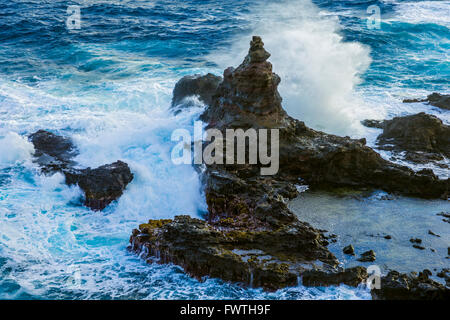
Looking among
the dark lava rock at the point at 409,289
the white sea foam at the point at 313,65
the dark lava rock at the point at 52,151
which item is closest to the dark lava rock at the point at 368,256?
the dark lava rock at the point at 409,289

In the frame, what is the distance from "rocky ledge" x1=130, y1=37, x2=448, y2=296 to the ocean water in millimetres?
291

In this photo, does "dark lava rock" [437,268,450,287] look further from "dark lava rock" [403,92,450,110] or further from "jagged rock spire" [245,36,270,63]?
"dark lava rock" [403,92,450,110]

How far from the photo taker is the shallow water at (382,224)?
8039 millimetres

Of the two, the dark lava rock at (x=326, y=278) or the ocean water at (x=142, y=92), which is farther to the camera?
the ocean water at (x=142, y=92)

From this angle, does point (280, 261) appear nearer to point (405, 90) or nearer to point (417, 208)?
point (417, 208)

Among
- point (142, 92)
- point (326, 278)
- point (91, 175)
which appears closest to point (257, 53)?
point (91, 175)

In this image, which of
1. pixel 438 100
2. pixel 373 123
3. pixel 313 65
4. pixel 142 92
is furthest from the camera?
pixel 142 92

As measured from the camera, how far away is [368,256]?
8.02 meters

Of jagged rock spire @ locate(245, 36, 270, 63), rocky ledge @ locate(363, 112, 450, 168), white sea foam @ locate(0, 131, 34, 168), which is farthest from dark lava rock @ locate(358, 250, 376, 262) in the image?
white sea foam @ locate(0, 131, 34, 168)

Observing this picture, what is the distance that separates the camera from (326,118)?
14484 mm

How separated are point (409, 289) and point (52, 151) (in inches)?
370

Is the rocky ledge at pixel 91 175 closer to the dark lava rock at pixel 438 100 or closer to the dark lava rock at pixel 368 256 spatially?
the dark lava rock at pixel 368 256

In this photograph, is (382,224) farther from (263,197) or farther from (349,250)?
(263,197)

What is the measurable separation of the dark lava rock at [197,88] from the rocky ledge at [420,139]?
5.33 metres
